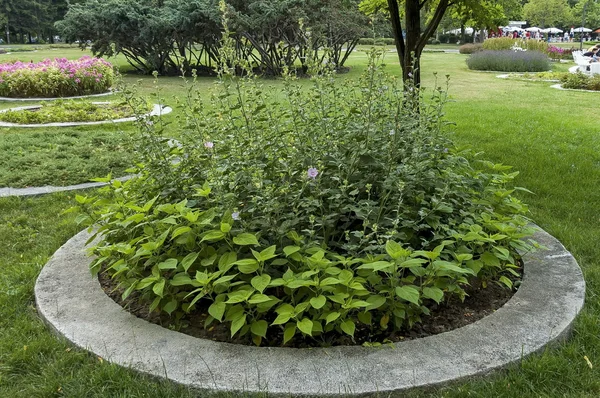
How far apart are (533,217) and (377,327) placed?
233 cm

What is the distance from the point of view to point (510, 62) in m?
19.8

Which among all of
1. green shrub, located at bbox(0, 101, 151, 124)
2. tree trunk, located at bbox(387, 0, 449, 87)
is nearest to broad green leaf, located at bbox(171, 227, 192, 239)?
tree trunk, located at bbox(387, 0, 449, 87)

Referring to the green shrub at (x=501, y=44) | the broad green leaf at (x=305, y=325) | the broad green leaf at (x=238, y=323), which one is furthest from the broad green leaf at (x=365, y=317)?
the green shrub at (x=501, y=44)

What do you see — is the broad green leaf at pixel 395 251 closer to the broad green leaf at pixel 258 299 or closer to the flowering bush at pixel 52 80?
the broad green leaf at pixel 258 299

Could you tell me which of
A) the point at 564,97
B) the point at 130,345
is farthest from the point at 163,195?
the point at 564,97

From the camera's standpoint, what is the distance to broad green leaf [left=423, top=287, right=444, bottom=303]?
7.15 feet

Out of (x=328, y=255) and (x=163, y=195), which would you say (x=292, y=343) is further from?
(x=163, y=195)

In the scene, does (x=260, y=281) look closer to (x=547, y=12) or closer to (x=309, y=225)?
(x=309, y=225)

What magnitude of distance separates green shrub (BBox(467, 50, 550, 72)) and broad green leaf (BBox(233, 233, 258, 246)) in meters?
20.1

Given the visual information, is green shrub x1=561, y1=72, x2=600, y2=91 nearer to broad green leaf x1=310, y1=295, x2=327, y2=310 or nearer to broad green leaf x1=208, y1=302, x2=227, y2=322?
broad green leaf x1=310, y1=295, x2=327, y2=310

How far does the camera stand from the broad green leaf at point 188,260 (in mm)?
2286

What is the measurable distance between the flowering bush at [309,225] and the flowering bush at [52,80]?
9.22m

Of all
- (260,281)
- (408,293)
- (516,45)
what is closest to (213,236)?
(260,281)

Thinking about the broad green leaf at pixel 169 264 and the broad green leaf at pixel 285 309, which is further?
the broad green leaf at pixel 169 264
